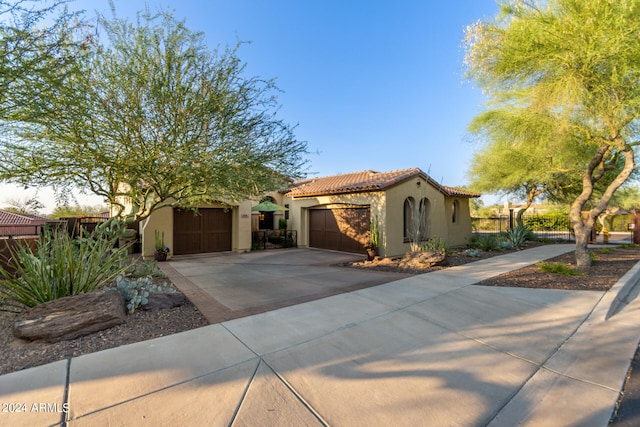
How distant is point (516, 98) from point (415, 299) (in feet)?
26.3

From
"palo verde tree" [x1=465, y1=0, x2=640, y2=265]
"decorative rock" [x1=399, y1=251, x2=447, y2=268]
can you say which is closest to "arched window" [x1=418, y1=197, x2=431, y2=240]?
"decorative rock" [x1=399, y1=251, x2=447, y2=268]

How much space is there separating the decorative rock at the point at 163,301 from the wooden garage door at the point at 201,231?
6835 millimetres

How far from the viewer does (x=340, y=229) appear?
1352 cm

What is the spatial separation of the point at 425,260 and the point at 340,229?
16.7 feet

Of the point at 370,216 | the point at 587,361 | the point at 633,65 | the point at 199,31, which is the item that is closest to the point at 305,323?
the point at 587,361

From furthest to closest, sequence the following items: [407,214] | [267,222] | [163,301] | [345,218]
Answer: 1. [267,222]
2. [345,218]
3. [407,214]
4. [163,301]

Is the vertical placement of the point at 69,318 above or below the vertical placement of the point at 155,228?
below

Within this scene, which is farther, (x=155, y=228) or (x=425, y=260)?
(x=155, y=228)

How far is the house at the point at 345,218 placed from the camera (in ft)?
37.9

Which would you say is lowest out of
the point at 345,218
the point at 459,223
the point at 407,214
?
the point at 459,223

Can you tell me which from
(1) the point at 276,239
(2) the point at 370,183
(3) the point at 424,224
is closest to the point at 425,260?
(3) the point at 424,224

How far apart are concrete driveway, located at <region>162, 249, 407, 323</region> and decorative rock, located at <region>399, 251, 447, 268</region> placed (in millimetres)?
1288

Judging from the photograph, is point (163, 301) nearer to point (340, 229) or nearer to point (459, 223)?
point (340, 229)

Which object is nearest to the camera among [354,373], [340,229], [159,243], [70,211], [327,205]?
[354,373]
